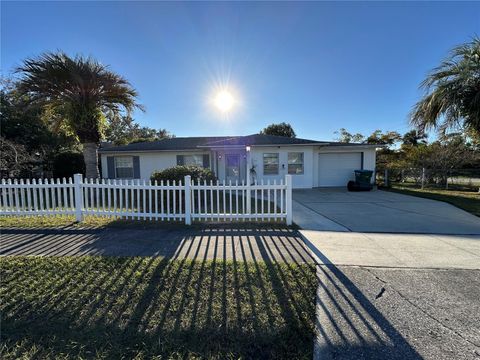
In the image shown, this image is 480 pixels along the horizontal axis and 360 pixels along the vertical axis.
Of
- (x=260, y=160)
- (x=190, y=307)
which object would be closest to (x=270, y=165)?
(x=260, y=160)

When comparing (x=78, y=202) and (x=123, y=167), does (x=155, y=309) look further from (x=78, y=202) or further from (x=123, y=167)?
(x=123, y=167)

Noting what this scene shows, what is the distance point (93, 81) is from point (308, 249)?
30.8 feet

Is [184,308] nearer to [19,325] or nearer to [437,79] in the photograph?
[19,325]

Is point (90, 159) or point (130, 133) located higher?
point (130, 133)

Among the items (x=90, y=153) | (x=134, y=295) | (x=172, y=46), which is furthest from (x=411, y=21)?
(x=90, y=153)

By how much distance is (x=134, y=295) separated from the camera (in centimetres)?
266

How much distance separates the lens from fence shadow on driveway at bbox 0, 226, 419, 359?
6.41 feet

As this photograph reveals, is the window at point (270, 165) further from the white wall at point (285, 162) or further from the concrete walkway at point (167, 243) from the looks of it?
the concrete walkway at point (167, 243)

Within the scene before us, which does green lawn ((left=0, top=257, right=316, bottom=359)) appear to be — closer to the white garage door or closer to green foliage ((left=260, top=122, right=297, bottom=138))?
the white garage door

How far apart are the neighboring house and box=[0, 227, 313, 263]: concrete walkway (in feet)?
26.6

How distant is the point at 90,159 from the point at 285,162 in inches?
377

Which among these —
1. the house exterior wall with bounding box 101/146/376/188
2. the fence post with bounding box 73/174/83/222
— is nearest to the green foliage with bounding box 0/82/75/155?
the house exterior wall with bounding box 101/146/376/188

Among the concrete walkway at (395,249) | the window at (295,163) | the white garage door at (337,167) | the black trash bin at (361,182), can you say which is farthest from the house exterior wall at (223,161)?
the concrete walkway at (395,249)

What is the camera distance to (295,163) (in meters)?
13.4
